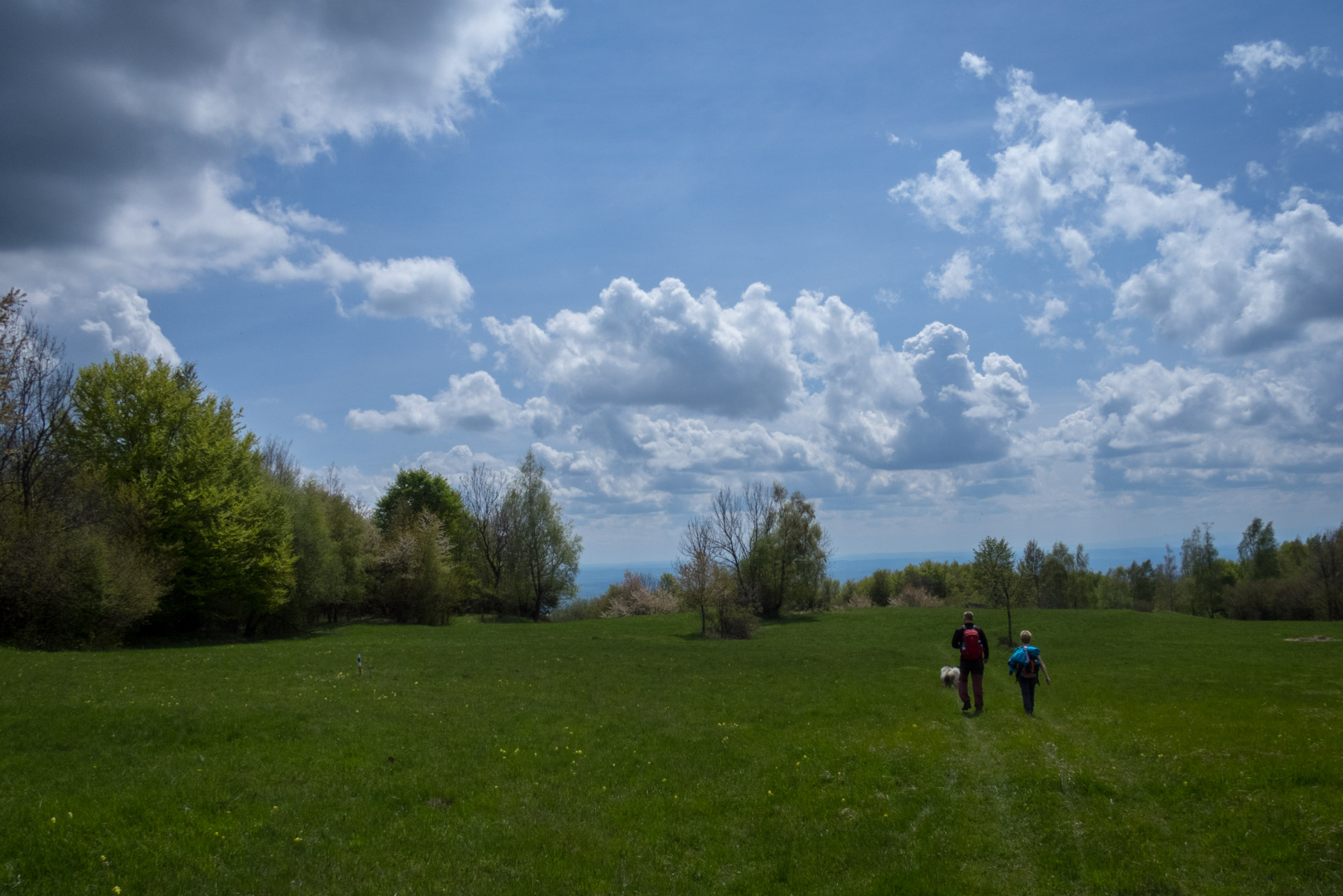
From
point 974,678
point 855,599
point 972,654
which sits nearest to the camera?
point 972,654

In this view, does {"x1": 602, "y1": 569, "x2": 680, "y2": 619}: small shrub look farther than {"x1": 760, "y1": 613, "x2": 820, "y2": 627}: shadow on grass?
Yes

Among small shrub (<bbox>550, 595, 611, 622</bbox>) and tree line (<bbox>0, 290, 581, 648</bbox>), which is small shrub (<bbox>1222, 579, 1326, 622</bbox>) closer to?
small shrub (<bbox>550, 595, 611, 622</bbox>)

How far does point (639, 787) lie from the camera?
14.9 m

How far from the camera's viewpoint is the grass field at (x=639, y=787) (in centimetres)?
1036

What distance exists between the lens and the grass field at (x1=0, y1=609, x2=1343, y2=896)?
10359 mm

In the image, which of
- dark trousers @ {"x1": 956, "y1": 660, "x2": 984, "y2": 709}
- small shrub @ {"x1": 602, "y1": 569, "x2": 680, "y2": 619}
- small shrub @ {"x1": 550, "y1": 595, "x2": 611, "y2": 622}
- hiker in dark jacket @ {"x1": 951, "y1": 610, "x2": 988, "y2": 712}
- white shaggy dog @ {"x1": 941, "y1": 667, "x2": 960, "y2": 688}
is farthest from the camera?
small shrub @ {"x1": 550, "y1": 595, "x2": 611, "y2": 622}

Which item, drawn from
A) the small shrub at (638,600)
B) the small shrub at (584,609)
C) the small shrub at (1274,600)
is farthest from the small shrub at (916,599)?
the small shrub at (584,609)

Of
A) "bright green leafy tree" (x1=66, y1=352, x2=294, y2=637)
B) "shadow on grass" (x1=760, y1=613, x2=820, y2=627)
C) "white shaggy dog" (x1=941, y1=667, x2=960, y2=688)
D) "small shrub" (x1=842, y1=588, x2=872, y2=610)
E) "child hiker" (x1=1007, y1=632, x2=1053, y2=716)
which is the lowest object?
"small shrub" (x1=842, y1=588, x2=872, y2=610)

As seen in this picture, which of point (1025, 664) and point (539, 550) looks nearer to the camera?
point (1025, 664)

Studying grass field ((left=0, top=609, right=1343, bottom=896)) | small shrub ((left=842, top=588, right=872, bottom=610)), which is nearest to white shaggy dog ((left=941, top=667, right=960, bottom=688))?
grass field ((left=0, top=609, right=1343, bottom=896))

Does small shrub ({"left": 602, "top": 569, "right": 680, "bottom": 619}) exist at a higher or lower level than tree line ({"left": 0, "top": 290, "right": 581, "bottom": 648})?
lower

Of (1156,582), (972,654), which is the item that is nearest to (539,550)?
(972,654)

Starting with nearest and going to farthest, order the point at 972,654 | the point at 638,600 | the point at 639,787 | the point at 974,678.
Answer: the point at 639,787 → the point at 972,654 → the point at 974,678 → the point at 638,600

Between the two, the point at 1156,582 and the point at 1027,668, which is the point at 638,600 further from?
the point at 1156,582
